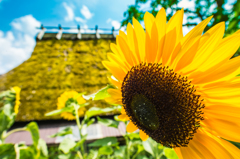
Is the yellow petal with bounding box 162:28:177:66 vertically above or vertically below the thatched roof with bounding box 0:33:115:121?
below

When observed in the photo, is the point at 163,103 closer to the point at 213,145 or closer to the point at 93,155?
the point at 213,145

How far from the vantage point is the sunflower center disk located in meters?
0.64

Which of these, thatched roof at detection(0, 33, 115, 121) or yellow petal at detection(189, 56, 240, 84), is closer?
yellow petal at detection(189, 56, 240, 84)

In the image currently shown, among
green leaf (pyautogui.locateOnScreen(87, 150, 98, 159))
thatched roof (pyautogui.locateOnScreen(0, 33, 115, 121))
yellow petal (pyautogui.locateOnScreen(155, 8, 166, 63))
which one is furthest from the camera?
thatched roof (pyautogui.locateOnScreen(0, 33, 115, 121))

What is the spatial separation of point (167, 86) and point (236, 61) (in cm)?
29

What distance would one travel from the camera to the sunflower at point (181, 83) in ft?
1.70

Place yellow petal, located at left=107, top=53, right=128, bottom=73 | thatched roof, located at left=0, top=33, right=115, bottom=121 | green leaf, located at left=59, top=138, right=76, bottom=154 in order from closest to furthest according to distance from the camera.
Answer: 1. yellow petal, located at left=107, top=53, right=128, bottom=73
2. green leaf, located at left=59, top=138, right=76, bottom=154
3. thatched roof, located at left=0, top=33, right=115, bottom=121

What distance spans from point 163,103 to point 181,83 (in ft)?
0.44

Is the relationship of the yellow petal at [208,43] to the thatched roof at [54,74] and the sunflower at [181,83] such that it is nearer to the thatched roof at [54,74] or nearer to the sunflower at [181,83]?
the sunflower at [181,83]

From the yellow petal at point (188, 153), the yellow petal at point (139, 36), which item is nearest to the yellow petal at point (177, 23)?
the yellow petal at point (139, 36)

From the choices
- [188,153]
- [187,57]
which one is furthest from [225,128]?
[187,57]

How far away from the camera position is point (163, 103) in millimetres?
671

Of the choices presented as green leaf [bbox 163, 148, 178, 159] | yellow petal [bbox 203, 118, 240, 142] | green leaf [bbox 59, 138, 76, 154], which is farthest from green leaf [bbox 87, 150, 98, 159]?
yellow petal [bbox 203, 118, 240, 142]

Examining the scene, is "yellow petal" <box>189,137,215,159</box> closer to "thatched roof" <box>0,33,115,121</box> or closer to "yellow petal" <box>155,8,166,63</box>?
"yellow petal" <box>155,8,166,63</box>
